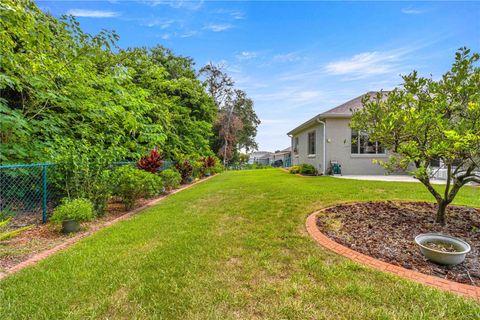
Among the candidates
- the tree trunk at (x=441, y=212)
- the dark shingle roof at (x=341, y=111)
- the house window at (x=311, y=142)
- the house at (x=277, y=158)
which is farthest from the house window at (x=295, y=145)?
the tree trunk at (x=441, y=212)

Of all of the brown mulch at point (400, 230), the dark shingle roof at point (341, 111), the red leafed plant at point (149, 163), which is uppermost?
the dark shingle roof at point (341, 111)

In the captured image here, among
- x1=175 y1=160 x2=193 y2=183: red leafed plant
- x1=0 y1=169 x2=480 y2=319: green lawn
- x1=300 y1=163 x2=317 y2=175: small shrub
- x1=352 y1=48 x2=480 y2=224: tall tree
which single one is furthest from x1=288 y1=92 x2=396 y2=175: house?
x1=0 y1=169 x2=480 y2=319: green lawn

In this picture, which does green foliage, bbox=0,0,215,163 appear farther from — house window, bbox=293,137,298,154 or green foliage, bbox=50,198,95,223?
house window, bbox=293,137,298,154

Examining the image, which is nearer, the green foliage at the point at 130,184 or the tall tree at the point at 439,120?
the tall tree at the point at 439,120

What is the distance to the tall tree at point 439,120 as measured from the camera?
10.5ft

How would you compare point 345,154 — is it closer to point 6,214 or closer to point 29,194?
point 29,194

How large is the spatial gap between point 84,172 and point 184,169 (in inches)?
262

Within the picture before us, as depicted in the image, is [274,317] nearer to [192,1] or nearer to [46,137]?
[46,137]

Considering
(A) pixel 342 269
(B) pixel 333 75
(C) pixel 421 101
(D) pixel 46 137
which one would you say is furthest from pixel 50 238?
(B) pixel 333 75

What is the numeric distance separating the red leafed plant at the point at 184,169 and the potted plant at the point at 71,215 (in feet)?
23.3

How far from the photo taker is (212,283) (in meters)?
2.43

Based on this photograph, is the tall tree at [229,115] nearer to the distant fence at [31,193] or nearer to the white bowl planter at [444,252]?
the distant fence at [31,193]

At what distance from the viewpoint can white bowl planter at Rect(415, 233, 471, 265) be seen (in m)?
2.71

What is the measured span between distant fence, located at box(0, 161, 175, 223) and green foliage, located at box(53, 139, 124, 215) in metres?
0.21
